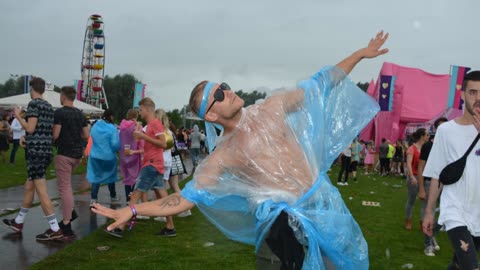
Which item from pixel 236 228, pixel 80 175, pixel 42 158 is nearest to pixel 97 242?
pixel 42 158

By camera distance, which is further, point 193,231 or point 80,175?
point 80,175

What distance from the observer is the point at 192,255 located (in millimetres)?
5648

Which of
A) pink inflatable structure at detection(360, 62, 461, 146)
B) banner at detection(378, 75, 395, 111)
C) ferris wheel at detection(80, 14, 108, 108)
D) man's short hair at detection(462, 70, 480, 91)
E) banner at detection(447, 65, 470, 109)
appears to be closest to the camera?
man's short hair at detection(462, 70, 480, 91)

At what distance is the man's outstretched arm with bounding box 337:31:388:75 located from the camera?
2.95m

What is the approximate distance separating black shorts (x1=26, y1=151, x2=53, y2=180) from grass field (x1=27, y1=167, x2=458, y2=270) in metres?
0.98

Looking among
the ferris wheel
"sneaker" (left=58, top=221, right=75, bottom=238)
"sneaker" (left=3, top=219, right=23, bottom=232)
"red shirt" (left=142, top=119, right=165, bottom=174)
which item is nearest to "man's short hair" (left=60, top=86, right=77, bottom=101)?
"red shirt" (left=142, top=119, right=165, bottom=174)

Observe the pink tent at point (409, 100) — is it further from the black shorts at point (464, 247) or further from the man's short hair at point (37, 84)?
the black shorts at point (464, 247)

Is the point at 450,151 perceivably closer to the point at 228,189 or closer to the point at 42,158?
the point at 228,189

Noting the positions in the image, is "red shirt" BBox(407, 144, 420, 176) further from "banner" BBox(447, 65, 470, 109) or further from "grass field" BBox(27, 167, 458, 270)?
"banner" BBox(447, 65, 470, 109)

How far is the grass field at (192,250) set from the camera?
17.0ft

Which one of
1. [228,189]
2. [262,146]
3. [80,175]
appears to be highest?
[262,146]

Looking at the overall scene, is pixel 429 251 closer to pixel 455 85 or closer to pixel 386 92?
pixel 455 85

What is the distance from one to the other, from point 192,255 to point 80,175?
9.42 m

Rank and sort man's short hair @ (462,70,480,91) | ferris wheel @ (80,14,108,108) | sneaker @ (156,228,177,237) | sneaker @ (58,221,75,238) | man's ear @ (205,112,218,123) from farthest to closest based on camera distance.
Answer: ferris wheel @ (80,14,108,108) < sneaker @ (156,228,177,237) < sneaker @ (58,221,75,238) < man's short hair @ (462,70,480,91) < man's ear @ (205,112,218,123)
